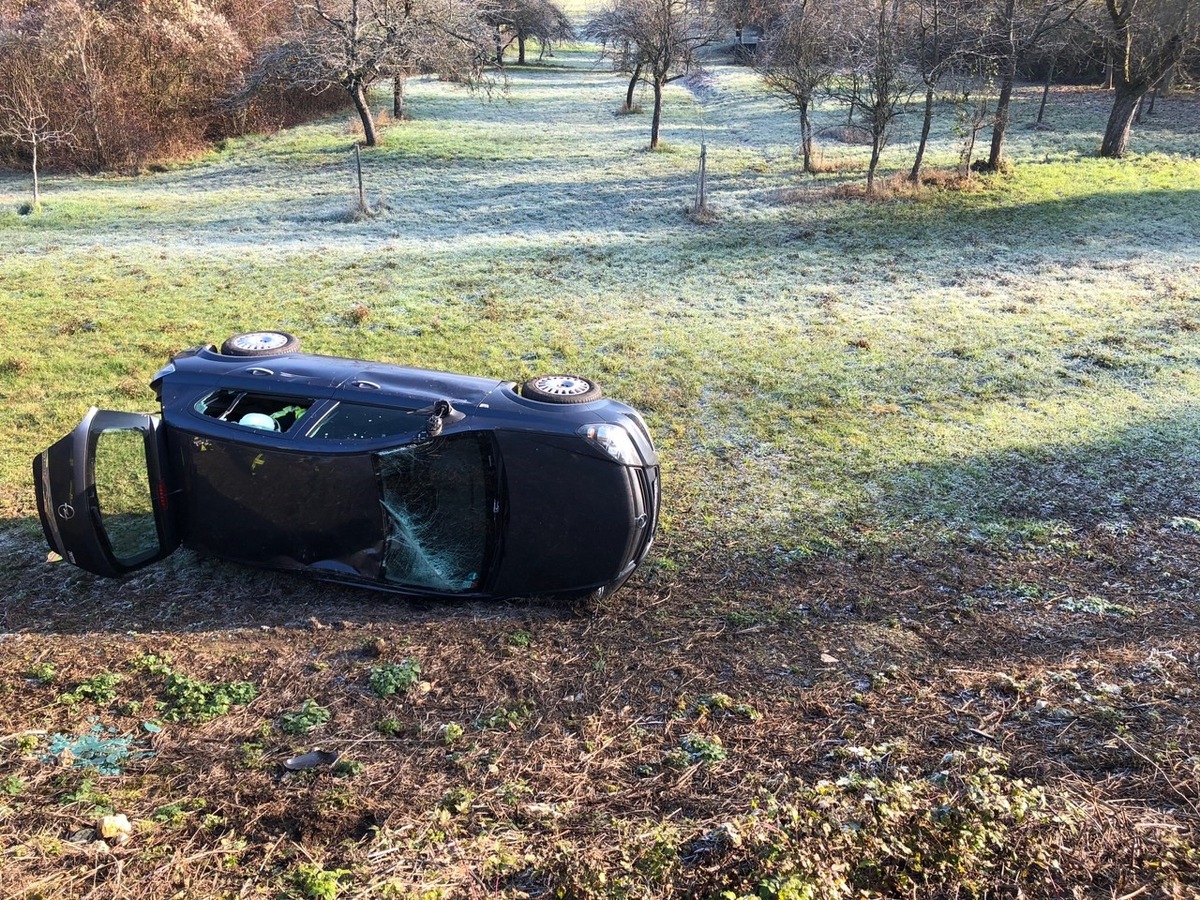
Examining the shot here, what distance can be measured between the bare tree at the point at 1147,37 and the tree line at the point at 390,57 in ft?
0.14

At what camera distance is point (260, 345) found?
636 centimetres

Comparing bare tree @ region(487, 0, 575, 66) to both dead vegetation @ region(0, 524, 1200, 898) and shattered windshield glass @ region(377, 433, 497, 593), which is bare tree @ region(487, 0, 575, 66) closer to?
shattered windshield glass @ region(377, 433, 497, 593)

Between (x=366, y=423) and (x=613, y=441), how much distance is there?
1.65 meters

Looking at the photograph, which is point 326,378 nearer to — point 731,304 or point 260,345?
point 260,345

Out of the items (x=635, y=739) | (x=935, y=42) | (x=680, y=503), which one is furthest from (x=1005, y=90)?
(x=635, y=739)

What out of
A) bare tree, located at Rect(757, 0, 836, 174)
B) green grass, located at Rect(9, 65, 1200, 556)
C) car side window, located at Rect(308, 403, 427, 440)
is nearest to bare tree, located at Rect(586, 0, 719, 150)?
green grass, located at Rect(9, 65, 1200, 556)

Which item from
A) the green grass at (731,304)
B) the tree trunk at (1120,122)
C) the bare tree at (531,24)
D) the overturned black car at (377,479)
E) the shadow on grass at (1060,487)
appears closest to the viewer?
the overturned black car at (377,479)

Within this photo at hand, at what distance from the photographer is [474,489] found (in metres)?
5.43

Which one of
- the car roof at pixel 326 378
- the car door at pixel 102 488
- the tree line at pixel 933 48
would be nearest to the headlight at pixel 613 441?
the car roof at pixel 326 378

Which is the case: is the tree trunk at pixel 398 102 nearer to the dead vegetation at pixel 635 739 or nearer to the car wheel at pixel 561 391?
the car wheel at pixel 561 391

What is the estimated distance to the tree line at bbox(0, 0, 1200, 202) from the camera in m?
19.2

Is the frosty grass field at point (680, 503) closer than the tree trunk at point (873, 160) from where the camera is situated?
Yes

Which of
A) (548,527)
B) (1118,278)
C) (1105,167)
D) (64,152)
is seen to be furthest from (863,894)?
(64,152)

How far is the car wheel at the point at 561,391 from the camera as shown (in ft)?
18.1
